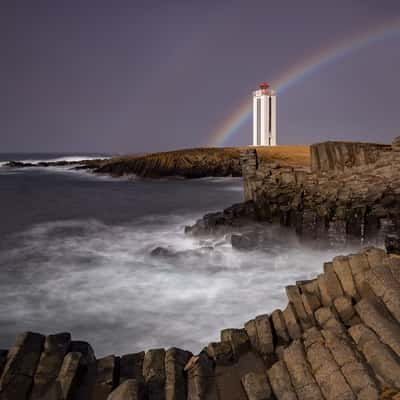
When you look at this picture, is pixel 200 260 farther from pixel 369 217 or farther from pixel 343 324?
pixel 343 324

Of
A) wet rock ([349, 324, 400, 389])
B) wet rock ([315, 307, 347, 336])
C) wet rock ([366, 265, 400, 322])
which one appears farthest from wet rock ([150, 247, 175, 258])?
wet rock ([349, 324, 400, 389])

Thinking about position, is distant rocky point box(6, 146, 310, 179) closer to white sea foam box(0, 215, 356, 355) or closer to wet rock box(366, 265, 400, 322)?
white sea foam box(0, 215, 356, 355)

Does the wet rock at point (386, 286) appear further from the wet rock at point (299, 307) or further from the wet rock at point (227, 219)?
the wet rock at point (227, 219)

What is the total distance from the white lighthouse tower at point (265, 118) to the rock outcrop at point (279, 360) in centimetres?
5705

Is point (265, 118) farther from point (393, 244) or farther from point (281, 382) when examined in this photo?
point (281, 382)

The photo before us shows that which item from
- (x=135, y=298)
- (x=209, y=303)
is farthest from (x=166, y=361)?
(x=135, y=298)

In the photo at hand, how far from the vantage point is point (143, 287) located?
916 cm

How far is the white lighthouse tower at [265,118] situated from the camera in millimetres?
60625

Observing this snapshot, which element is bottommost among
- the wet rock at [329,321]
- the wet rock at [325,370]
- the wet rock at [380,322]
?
the wet rock at [325,370]

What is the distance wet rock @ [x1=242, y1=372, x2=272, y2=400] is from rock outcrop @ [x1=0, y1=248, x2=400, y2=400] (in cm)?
1

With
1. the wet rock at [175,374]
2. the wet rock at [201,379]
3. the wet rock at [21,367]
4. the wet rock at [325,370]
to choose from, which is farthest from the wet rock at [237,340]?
the wet rock at [21,367]

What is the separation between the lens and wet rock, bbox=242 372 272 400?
381cm

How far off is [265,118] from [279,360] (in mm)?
59064

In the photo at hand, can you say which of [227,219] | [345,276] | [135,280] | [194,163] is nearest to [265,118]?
[194,163]
